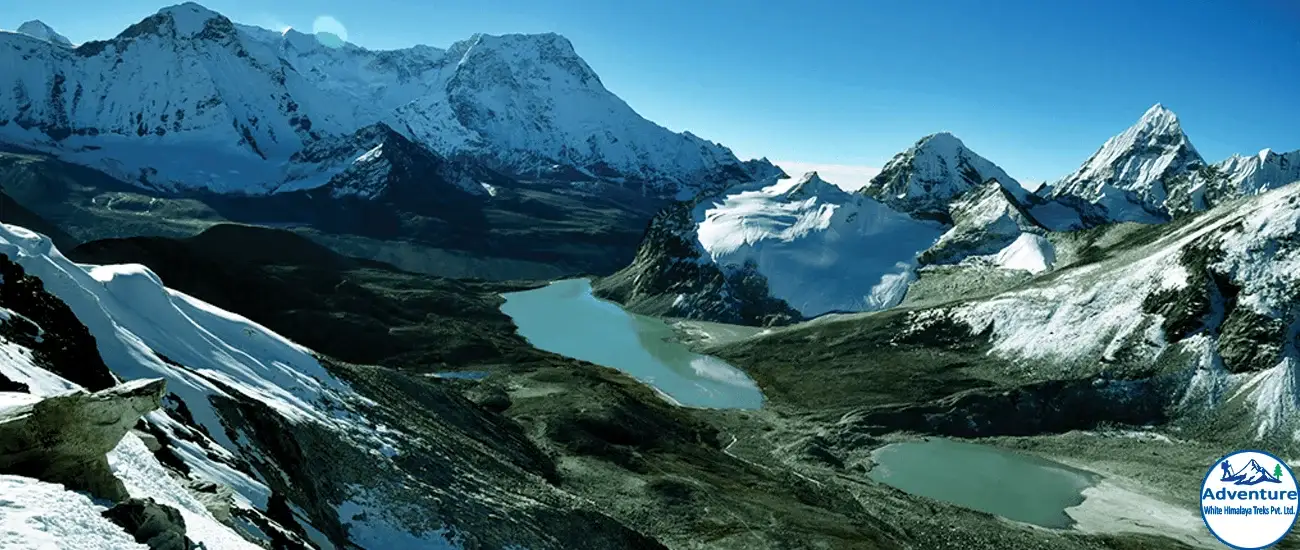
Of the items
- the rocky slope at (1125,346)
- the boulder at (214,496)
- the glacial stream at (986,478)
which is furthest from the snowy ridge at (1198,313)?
the boulder at (214,496)

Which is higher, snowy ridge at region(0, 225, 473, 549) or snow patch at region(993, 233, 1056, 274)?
snow patch at region(993, 233, 1056, 274)

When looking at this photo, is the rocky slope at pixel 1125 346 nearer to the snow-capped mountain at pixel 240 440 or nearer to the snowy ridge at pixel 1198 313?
the snowy ridge at pixel 1198 313

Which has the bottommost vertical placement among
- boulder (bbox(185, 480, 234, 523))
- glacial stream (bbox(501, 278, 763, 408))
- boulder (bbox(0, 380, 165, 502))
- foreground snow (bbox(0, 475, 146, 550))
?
boulder (bbox(185, 480, 234, 523))

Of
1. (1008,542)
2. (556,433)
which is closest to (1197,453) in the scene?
(1008,542)

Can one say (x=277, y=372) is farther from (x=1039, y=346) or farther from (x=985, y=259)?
(x=985, y=259)

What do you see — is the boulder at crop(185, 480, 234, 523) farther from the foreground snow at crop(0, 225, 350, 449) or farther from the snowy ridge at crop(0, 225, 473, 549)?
the foreground snow at crop(0, 225, 350, 449)

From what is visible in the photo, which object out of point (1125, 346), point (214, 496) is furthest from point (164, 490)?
point (1125, 346)

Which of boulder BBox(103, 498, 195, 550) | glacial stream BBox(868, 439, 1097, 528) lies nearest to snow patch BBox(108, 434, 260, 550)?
boulder BBox(103, 498, 195, 550)
